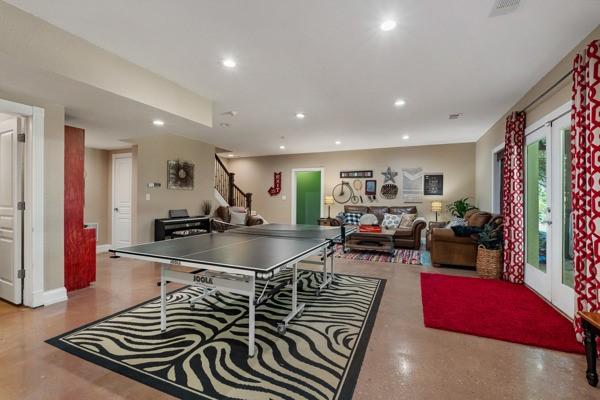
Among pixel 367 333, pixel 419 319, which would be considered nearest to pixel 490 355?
pixel 419 319

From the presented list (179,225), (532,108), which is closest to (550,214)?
(532,108)

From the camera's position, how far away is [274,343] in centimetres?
224

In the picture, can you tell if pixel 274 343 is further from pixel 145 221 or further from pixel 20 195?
pixel 145 221

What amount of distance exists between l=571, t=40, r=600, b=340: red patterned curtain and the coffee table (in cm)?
317

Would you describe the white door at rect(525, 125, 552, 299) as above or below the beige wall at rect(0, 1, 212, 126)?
below

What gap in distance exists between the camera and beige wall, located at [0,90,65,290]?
3.05 m

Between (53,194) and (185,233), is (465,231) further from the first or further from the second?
(53,194)

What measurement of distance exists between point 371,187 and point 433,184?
1.59 meters

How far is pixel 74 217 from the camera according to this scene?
3539 millimetres

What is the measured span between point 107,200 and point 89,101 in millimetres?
3938

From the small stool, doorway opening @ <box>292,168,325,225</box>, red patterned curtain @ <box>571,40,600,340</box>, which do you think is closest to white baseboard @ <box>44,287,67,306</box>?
the small stool

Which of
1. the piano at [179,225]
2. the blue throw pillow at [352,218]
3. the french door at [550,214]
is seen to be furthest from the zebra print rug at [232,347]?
the blue throw pillow at [352,218]

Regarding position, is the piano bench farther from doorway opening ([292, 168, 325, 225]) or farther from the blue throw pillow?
doorway opening ([292, 168, 325, 225])

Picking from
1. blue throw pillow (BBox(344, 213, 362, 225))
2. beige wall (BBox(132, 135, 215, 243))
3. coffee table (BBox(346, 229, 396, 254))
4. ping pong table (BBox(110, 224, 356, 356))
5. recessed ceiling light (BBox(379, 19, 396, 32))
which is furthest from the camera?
blue throw pillow (BBox(344, 213, 362, 225))
